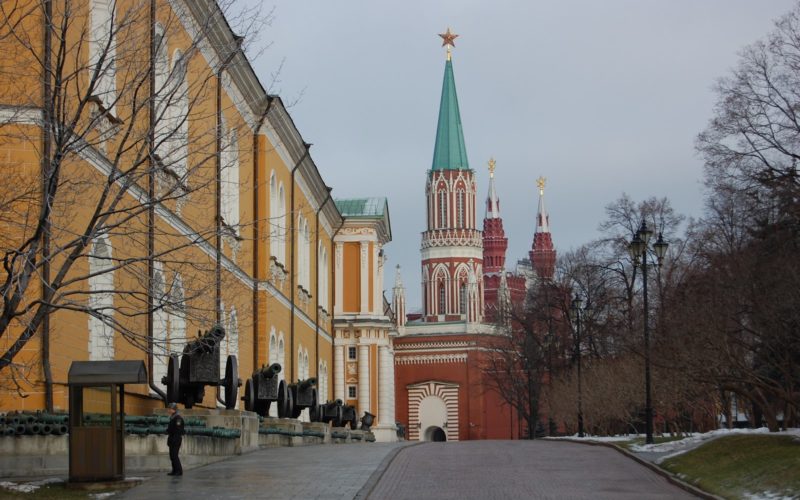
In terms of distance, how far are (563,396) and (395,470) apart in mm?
32255

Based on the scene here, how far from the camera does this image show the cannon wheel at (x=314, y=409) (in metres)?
41.8

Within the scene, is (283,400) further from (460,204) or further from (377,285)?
(460,204)

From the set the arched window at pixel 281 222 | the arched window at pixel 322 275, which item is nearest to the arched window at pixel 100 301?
the arched window at pixel 281 222

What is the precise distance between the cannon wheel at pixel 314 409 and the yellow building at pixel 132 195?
221 centimetres

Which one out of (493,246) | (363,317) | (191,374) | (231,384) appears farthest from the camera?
(493,246)

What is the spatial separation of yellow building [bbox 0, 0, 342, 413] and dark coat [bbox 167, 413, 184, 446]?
1.18 meters

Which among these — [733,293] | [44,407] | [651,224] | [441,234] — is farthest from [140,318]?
[441,234]

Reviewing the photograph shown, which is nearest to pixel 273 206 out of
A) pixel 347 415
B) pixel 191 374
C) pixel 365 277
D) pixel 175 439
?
pixel 347 415

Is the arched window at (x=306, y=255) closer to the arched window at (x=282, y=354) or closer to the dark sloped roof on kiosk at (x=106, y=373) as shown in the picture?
the arched window at (x=282, y=354)

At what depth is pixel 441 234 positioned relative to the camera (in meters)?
136

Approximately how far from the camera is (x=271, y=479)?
69.7ft

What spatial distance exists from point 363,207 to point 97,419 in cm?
5484

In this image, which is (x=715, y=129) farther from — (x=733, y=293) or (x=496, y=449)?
(x=496, y=449)

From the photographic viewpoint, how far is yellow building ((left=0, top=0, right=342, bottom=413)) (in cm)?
1792
